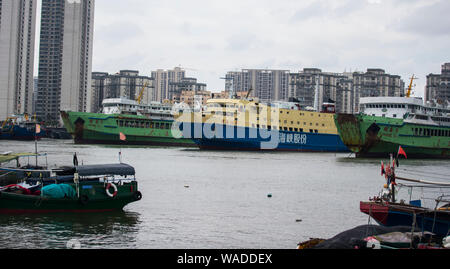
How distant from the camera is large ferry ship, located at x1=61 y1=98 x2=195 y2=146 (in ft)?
193

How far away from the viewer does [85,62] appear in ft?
333

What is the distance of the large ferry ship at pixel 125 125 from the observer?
193 feet

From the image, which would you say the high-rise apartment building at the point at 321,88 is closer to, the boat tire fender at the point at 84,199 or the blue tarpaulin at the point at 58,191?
the boat tire fender at the point at 84,199

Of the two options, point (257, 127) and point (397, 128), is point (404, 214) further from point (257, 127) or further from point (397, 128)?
point (257, 127)

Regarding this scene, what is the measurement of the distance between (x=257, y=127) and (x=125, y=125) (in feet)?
56.8

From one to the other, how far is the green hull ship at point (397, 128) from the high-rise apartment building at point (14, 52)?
67680mm

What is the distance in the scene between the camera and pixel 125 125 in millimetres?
61031

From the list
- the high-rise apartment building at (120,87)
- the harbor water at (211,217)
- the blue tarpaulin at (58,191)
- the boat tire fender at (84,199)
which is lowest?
the harbor water at (211,217)

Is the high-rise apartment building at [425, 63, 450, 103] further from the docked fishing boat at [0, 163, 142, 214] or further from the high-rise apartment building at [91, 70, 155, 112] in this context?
the docked fishing boat at [0, 163, 142, 214]

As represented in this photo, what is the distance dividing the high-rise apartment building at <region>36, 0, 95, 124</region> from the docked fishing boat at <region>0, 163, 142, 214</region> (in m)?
87.5

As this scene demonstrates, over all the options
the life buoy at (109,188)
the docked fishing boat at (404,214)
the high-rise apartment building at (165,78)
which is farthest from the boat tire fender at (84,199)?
the high-rise apartment building at (165,78)

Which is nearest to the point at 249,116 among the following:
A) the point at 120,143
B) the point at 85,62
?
the point at 120,143

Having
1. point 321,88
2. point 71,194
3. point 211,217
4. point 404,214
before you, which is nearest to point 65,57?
point 321,88
